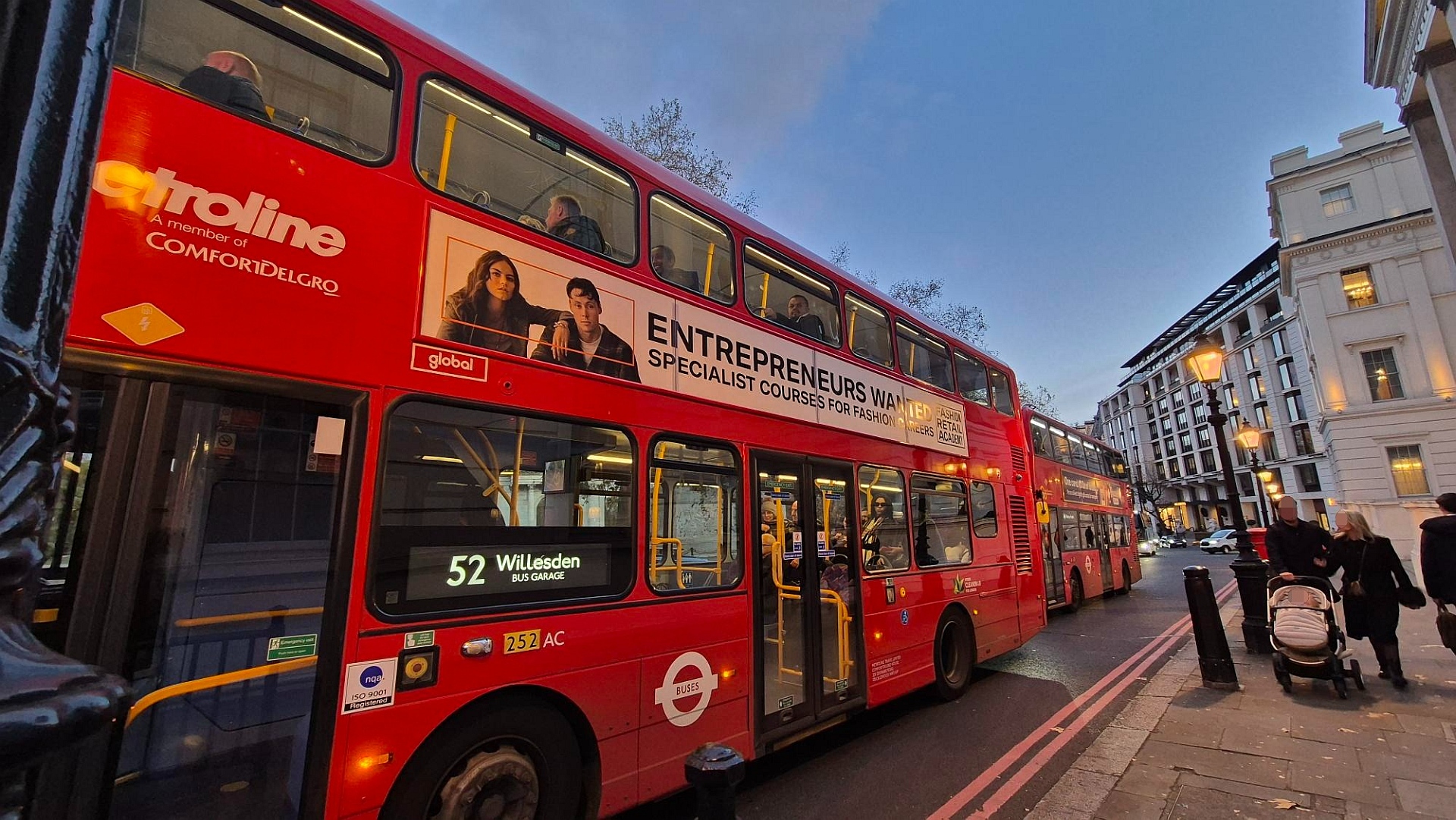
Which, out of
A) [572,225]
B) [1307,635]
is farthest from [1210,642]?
[572,225]

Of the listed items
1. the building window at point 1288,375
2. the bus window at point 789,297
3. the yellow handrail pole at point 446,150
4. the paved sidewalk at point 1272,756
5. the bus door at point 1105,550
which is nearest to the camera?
the yellow handrail pole at point 446,150

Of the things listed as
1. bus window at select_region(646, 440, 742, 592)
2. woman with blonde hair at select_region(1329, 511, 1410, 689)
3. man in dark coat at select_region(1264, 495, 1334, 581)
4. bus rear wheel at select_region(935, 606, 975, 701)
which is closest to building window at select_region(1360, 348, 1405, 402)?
man in dark coat at select_region(1264, 495, 1334, 581)

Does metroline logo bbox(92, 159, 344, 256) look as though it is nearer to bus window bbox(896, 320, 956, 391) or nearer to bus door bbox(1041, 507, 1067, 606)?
bus window bbox(896, 320, 956, 391)

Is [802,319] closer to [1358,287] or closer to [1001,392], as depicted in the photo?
[1001,392]

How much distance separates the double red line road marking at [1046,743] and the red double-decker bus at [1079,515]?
2.77 m

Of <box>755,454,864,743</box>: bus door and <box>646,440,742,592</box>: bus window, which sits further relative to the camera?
<box>755,454,864,743</box>: bus door

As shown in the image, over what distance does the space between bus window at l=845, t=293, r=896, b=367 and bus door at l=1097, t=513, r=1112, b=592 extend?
1224 centimetres

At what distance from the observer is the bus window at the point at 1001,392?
9.25m

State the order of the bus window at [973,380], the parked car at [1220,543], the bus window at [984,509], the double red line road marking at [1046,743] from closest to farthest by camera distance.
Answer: the double red line road marking at [1046,743]
the bus window at [984,509]
the bus window at [973,380]
the parked car at [1220,543]

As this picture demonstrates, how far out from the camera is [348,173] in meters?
3.13

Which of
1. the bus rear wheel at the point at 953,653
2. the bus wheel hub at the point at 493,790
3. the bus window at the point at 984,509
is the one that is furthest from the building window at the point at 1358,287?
the bus wheel hub at the point at 493,790

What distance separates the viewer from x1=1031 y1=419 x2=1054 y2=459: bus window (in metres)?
12.6

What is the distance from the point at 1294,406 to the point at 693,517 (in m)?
59.9

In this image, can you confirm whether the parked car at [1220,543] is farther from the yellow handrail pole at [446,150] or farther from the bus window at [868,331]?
the yellow handrail pole at [446,150]
